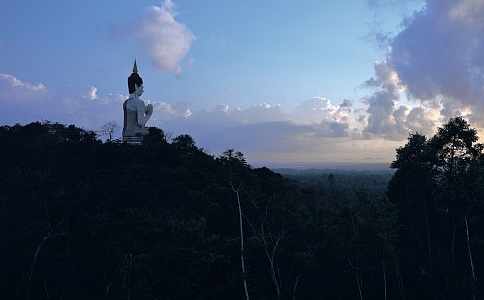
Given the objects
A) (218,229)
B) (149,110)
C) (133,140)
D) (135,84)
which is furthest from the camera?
(135,84)

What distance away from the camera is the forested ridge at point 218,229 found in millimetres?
16031

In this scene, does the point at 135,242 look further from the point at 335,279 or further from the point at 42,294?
the point at 335,279

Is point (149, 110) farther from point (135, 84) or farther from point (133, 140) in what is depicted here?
point (133, 140)

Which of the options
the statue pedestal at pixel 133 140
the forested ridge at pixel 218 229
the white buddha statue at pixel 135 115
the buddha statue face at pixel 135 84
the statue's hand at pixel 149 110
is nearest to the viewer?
the forested ridge at pixel 218 229

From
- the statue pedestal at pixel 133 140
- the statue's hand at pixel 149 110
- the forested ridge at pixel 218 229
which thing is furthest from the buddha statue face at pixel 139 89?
the forested ridge at pixel 218 229

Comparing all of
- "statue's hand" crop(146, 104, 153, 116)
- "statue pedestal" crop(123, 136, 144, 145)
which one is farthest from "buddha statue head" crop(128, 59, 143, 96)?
"statue pedestal" crop(123, 136, 144, 145)

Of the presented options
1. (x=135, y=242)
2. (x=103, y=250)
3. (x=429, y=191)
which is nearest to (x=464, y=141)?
(x=429, y=191)

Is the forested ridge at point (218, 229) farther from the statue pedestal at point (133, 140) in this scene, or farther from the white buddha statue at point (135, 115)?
the white buddha statue at point (135, 115)

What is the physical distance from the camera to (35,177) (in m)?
22.3

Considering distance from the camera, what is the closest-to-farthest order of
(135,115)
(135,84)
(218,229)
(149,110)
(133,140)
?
(218,229)
(133,140)
(135,115)
(149,110)
(135,84)

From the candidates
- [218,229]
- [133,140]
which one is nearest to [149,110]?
[133,140]

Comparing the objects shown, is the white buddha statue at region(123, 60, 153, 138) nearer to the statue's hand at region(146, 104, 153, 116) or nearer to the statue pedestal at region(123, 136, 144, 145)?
the statue's hand at region(146, 104, 153, 116)

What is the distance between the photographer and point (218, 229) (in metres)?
22.0

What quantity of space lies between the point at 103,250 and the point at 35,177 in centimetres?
→ 1003
